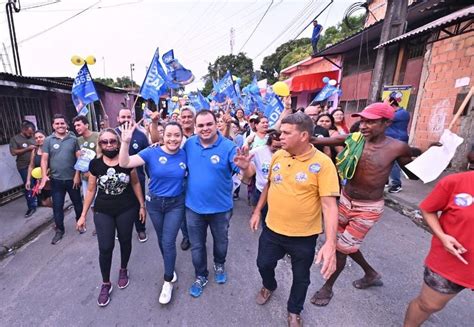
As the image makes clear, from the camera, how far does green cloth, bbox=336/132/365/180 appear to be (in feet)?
7.80

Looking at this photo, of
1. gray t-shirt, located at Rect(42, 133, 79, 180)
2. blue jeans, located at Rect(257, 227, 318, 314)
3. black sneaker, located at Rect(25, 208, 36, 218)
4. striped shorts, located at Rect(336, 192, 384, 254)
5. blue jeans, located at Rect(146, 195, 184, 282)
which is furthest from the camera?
black sneaker, located at Rect(25, 208, 36, 218)

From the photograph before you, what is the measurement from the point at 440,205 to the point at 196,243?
205 centimetres

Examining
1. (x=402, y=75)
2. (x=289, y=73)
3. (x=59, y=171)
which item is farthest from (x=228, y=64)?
(x=59, y=171)

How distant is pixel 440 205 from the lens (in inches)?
64.0

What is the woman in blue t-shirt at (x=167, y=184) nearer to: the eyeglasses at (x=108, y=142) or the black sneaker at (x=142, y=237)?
the eyeglasses at (x=108, y=142)

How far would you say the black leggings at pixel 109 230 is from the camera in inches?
97.5

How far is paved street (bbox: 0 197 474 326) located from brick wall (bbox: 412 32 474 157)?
4.68 meters

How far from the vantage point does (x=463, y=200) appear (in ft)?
4.99

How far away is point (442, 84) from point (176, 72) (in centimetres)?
712

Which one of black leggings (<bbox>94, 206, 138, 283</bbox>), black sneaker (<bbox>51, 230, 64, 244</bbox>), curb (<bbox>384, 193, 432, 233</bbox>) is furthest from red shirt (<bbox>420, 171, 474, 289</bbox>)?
black sneaker (<bbox>51, 230, 64, 244</bbox>)

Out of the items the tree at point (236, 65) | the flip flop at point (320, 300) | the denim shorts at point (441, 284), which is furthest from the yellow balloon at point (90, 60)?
Answer: the tree at point (236, 65)

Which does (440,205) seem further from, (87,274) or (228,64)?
(228,64)

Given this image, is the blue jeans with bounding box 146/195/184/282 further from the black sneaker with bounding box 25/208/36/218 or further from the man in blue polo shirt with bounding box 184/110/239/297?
the black sneaker with bounding box 25/208/36/218

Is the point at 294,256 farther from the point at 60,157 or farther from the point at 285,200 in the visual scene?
the point at 60,157
